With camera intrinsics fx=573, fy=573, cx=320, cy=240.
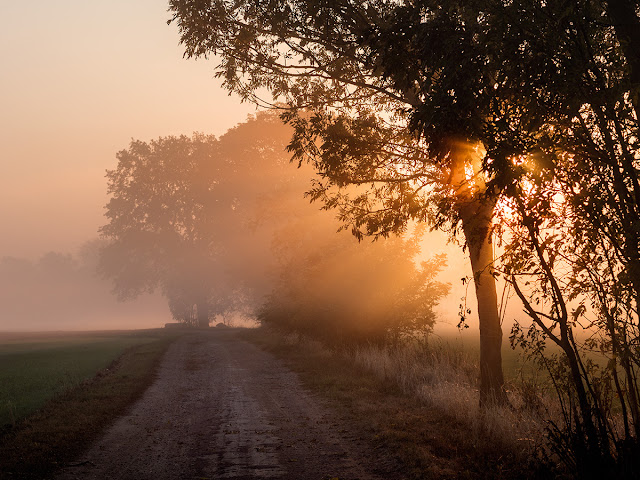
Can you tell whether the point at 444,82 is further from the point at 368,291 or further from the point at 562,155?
the point at 368,291

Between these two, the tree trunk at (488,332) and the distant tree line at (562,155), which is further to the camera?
the tree trunk at (488,332)

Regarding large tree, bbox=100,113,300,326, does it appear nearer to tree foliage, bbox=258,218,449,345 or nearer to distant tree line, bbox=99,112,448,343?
distant tree line, bbox=99,112,448,343

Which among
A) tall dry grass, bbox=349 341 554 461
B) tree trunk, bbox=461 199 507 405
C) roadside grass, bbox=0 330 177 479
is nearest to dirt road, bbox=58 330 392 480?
roadside grass, bbox=0 330 177 479

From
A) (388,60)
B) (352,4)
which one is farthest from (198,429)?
(352,4)

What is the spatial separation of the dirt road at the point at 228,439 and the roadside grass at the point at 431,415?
2.05ft

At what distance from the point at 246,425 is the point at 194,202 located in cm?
5022

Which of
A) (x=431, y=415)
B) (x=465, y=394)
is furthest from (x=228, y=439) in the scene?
(x=465, y=394)

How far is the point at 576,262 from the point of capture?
6.50 metres

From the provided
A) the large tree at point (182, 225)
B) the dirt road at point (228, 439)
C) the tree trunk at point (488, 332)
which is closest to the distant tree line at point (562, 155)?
the dirt road at point (228, 439)

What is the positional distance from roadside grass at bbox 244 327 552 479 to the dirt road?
624 mm

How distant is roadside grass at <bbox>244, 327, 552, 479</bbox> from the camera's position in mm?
8633

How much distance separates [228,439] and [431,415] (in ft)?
14.3

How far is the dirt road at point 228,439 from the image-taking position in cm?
887

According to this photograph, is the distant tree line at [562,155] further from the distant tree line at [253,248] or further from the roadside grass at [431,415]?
the distant tree line at [253,248]
